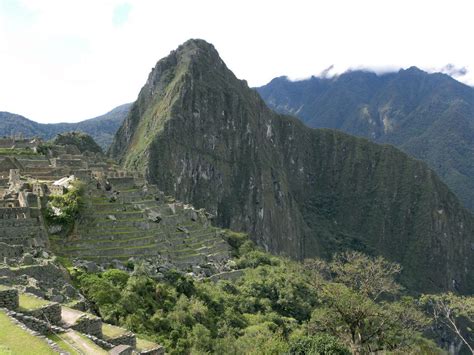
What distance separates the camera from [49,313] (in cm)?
1414

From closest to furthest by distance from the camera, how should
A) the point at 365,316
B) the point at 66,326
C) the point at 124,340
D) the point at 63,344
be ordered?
1. the point at 63,344
2. the point at 66,326
3. the point at 124,340
4. the point at 365,316

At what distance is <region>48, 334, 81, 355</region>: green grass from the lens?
1209cm

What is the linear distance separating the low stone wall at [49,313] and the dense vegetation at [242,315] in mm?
9253

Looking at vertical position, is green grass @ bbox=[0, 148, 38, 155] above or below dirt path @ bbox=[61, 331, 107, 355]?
above

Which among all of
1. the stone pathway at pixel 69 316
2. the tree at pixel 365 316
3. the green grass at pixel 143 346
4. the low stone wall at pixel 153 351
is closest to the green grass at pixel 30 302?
the stone pathway at pixel 69 316

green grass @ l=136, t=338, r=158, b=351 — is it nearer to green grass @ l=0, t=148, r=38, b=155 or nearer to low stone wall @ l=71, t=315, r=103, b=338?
low stone wall @ l=71, t=315, r=103, b=338

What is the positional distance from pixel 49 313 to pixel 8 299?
1.22 m

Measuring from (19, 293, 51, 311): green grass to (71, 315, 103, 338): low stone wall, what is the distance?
1.18 metres

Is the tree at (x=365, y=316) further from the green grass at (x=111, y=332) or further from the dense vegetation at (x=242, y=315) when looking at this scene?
the green grass at (x=111, y=332)

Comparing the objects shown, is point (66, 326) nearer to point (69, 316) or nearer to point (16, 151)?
point (69, 316)

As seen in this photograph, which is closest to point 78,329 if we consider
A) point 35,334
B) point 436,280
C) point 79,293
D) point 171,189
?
point 35,334

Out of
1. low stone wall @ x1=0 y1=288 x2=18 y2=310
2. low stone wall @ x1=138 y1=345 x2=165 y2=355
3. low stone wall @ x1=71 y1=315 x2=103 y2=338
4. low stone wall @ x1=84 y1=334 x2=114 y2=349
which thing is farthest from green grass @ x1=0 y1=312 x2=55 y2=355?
low stone wall @ x1=138 y1=345 x2=165 y2=355

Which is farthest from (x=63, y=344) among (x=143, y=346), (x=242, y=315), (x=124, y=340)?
(x=242, y=315)

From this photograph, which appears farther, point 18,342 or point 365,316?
point 365,316
